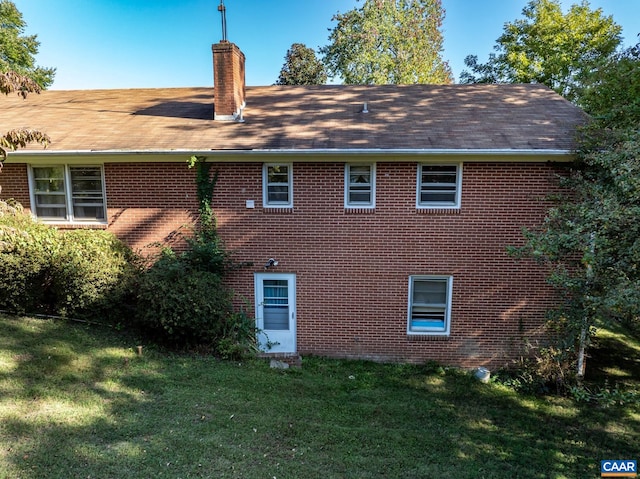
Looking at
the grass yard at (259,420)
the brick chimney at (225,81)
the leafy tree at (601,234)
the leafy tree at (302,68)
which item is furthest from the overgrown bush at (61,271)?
the leafy tree at (302,68)

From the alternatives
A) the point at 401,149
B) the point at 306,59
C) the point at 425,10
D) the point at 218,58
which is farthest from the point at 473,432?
the point at 306,59

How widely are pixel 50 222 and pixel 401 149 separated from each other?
8.17m

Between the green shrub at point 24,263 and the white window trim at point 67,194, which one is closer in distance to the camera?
the green shrub at point 24,263

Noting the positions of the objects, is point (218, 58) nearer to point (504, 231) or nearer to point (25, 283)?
point (25, 283)

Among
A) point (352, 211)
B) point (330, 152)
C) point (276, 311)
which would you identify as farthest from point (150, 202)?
point (352, 211)

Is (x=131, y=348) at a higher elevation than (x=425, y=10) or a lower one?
lower

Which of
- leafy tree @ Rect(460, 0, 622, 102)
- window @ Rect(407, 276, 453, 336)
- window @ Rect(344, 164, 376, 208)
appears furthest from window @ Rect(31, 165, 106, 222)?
leafy tree @ Rect(460, 0, 622, 102)

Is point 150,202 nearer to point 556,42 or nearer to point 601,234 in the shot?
point 601,234

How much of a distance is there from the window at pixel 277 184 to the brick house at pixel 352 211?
0.02m

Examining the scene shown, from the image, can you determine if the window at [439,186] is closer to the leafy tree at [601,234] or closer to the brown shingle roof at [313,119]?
the brown shingle roof at [313,119]

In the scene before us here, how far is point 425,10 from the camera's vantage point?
92.3ft

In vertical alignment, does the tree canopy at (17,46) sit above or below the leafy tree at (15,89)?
above

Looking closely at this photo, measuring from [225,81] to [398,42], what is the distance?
22.5 metres

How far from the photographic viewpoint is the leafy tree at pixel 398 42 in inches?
1085
